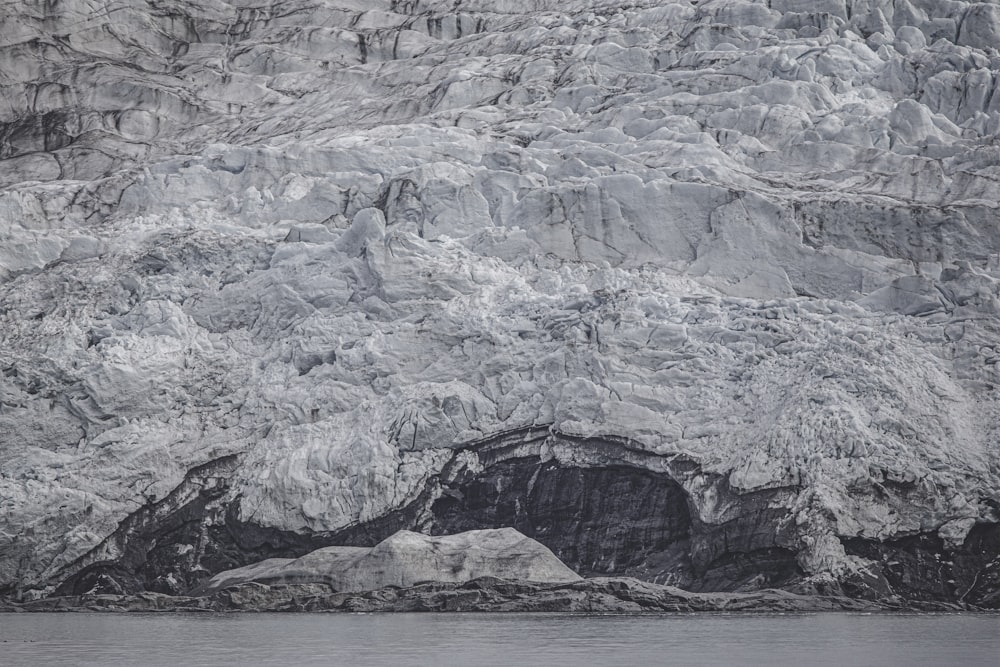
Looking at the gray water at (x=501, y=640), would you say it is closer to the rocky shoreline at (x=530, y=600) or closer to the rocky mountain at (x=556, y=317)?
the rocky shoreline at (x=530, y=600)

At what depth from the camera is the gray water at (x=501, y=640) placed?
74.2 feet

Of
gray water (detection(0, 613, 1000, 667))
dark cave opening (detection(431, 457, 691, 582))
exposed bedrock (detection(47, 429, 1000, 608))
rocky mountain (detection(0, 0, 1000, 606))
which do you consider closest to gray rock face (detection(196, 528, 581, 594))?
exposed bedrock (detection(47, 429, 1000, 608))

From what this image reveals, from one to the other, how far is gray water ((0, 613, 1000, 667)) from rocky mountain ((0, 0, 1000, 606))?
3.03 metres

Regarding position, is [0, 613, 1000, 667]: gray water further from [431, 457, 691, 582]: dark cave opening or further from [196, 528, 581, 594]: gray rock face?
[431, 457, 691, 582]: dark cave opening

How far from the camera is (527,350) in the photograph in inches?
1519

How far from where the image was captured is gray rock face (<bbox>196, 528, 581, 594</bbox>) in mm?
33156

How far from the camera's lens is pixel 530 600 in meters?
33.2

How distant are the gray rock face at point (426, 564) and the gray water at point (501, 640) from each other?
3.28ft

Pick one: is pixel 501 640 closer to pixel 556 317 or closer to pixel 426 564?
pixel 426 564

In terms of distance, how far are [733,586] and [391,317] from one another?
1378 centimetres

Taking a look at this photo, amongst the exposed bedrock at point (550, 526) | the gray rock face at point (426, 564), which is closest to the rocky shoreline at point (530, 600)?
the gray rock face at point (426, 564)

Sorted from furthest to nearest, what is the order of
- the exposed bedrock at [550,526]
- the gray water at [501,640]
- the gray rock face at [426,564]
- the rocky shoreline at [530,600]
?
the exposed bedrock at [550,526]
the gray rock face at [426,564]
the rocky shoreline at [530,600]
the gray water at [501,640]

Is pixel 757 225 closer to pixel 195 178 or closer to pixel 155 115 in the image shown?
pixel 195 178

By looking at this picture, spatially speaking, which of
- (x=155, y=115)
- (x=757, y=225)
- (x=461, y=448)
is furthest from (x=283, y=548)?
(x=155, y=115)
